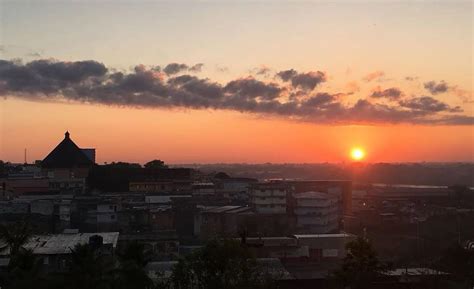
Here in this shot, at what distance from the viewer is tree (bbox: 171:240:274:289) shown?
13.4 m

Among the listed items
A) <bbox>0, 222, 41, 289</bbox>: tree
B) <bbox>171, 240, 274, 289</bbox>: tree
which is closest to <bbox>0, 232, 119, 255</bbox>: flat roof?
<bbox>0, 222, 41, 289</bbox>: tree

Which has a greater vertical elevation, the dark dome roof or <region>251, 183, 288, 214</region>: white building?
the dark dome roof

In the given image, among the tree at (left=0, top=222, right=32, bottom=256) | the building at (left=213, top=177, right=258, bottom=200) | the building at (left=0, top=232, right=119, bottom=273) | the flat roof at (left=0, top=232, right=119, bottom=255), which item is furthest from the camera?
the building at (left=213, top=177, right=258, bottom=200)

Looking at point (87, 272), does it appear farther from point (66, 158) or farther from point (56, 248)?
point (66, 158)

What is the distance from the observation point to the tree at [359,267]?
15.1m

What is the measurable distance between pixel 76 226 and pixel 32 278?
20723mm

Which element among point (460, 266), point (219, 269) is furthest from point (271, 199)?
point (219, 269)

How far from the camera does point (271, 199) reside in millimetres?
38188

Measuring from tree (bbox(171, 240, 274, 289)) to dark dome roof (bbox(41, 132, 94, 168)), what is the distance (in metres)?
30.6

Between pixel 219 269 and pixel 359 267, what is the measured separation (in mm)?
3885

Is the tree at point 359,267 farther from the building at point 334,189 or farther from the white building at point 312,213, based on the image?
the building at point 334,189

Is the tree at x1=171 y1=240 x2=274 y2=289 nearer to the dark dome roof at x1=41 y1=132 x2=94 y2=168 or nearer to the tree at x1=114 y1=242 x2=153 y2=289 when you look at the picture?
the tree at x1=114 y1=242 x2=153 y2=289

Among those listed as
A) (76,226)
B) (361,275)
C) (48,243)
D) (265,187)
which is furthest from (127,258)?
(265,187)

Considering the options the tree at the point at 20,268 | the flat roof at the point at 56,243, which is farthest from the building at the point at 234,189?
the tree at the point at 20,268
